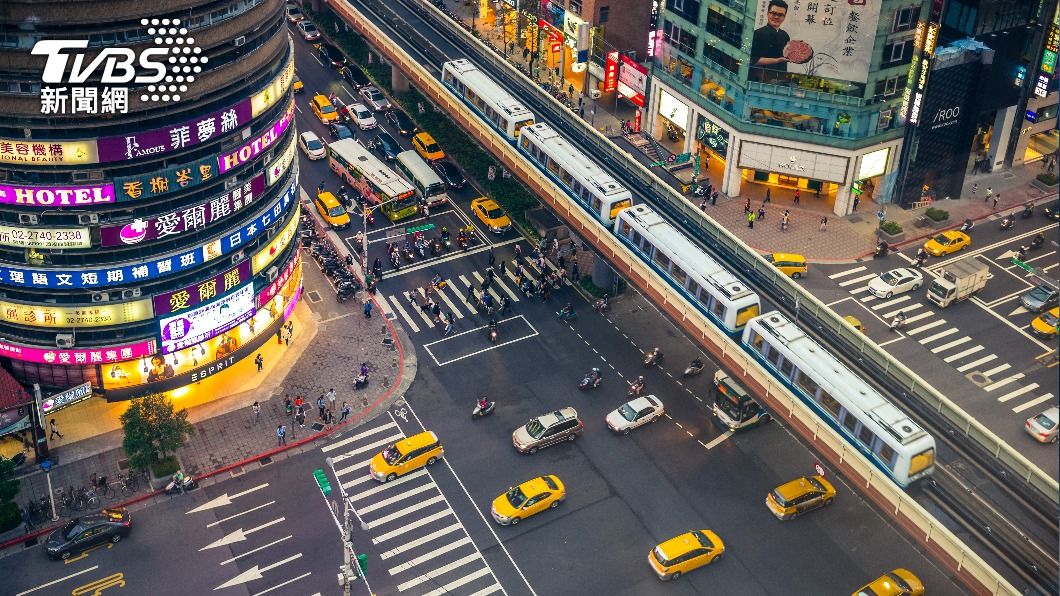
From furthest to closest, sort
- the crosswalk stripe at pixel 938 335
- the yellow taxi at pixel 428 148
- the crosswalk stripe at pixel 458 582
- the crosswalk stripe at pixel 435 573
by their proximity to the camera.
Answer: the yellow taxi at pixel 428 148 < the crosswalk stripe at pixel 938 335 < the crosswalk stripe at pixel 435 573 < the crosswalk stripe at pixel 458 582

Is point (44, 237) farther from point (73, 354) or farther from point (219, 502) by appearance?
point (219, 502)

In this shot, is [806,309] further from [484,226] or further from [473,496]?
[484,226]

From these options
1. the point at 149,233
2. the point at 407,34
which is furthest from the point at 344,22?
the point at 149,233

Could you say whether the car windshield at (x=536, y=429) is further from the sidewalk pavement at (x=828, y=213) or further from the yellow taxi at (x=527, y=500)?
the sidewalk pavement at (x=828, y=213)

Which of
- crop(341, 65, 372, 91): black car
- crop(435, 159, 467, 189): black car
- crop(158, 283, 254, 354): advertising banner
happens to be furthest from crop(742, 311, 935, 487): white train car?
crop(341, 65, 372, 91): black car

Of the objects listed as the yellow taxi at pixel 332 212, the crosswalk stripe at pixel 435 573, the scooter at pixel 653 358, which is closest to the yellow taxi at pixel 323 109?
the yellow taxi at pixel 332 212

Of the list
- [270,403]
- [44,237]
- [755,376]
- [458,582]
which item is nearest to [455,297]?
[270,403]
